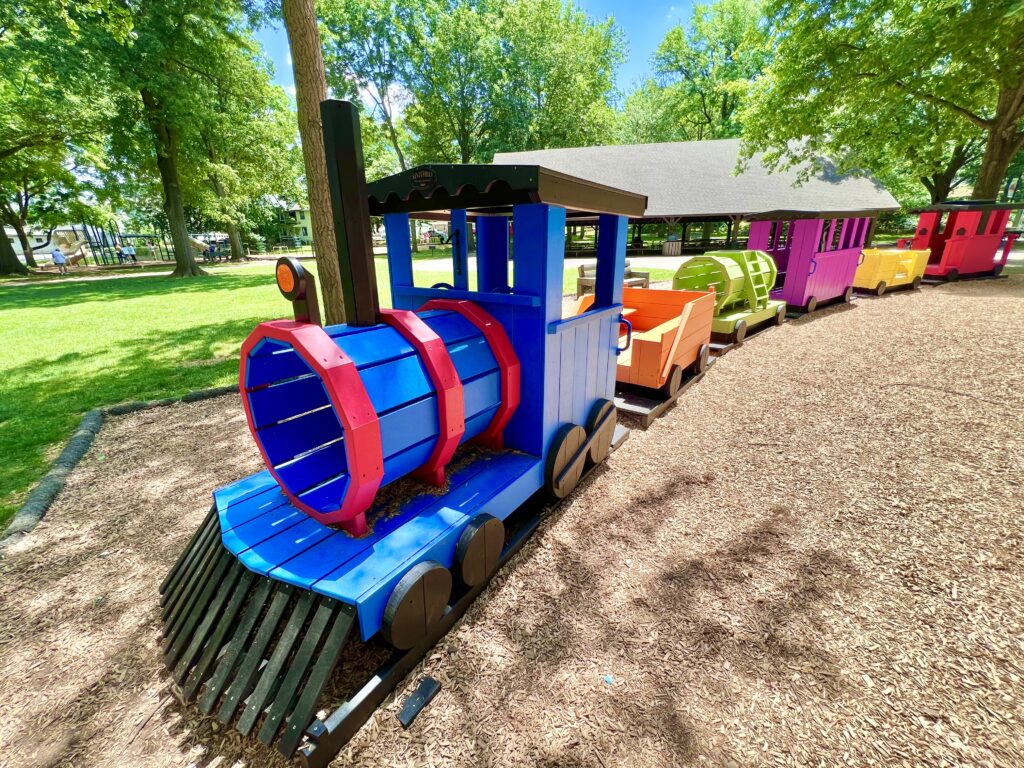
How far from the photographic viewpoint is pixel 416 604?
1.90 metres

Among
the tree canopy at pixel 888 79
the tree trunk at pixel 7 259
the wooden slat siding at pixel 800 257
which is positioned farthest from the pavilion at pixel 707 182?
the tree trunk at pixel 7 259

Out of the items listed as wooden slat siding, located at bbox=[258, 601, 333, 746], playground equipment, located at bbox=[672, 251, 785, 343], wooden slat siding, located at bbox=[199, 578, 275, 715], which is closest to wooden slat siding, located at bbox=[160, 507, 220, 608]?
wooden slat siding, located at bbox=[199, 578, 275, 715]

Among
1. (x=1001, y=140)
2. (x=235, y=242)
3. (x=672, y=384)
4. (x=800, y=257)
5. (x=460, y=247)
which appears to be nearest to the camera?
(x=460, y=247)

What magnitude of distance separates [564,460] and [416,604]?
1.51m

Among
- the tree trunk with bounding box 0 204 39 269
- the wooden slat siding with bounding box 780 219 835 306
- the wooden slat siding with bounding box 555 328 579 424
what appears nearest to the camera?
the wooden slat siding with bounding box 555 328 579 424

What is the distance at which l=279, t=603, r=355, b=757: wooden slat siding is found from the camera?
5.17 feet

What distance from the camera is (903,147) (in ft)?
50.8

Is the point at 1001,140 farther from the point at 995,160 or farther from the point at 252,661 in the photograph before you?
the point at 252,661

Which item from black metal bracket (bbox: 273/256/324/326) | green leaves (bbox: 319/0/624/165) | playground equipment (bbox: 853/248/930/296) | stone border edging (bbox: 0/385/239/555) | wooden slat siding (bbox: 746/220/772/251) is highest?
green leaves (bbox: 319/0/624/165)

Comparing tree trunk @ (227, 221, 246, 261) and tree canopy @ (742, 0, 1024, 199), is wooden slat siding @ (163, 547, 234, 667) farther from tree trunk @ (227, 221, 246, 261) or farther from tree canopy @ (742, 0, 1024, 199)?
tree trunk @ (227, 221, 246, 261)

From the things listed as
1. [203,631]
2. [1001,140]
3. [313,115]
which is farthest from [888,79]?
[203,631]

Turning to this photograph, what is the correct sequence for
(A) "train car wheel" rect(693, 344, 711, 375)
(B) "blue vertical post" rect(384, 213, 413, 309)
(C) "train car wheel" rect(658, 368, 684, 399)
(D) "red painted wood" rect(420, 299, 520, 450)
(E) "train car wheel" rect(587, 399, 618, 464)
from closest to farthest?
(D) "red painted wood" rect(420, 299, 520, 450) → (B) "blue vertical post" rect(384, 213, 413, 309) → (E) "train car wheel" rect(587, 399, 618, 464) → (C) "train car wheel" rect(658, 368, 684, 399) → (A) "train car wheel" rect(693, 344, 711, 375)

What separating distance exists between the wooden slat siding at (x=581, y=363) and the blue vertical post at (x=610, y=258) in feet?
1.27

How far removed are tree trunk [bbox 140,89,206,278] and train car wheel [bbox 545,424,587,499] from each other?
24061 millimetres
